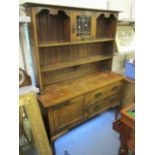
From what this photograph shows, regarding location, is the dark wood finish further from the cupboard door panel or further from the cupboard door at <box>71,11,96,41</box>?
the cupboard door at <box>71,11,96,41</box>

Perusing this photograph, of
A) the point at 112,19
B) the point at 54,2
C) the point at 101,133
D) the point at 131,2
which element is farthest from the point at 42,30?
the point at 131,2

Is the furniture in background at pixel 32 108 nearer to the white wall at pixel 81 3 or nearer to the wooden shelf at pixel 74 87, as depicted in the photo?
the wooden shelf at pixel 74 87

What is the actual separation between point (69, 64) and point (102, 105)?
30.2 inches

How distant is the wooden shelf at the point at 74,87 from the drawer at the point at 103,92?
0.07 meters

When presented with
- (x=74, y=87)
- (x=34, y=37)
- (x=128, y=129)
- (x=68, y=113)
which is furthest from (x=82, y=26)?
(x=128, y=129)

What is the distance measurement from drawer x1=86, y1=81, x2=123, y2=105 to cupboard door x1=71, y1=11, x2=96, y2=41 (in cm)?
70

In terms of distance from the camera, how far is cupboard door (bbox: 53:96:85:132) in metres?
1.58

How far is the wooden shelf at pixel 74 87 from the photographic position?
1.56 metres

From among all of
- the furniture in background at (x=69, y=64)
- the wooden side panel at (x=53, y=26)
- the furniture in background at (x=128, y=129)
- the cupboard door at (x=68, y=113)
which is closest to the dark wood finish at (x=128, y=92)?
the furniture in background at (x=69, y=64)

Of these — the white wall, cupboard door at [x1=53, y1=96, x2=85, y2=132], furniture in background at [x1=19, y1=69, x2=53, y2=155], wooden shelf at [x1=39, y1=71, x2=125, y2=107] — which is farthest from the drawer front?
the white wall

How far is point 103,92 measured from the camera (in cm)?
196
